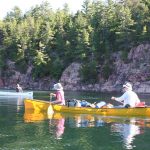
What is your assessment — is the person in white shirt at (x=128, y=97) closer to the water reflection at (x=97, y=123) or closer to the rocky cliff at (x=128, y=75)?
the water reflection at (x=97, y=123)

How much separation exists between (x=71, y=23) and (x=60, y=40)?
5.08 m

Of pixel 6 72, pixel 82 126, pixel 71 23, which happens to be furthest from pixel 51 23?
pixel 82 126

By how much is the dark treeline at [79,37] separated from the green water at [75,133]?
6200 centimetres

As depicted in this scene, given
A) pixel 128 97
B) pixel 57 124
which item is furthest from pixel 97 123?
pixel 128 97

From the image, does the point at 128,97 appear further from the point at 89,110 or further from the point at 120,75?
the point at 120,75

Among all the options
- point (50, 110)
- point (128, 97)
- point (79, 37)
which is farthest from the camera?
point (79, 37)

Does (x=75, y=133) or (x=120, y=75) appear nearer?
(x=75, y=133)

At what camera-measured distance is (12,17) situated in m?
144

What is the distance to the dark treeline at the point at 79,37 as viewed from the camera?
9475 centimetres

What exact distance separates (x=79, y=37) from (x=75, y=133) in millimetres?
79479

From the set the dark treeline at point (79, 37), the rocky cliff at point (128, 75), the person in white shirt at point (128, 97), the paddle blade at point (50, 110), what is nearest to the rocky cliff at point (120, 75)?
the rocky cliff at point (128, 75)

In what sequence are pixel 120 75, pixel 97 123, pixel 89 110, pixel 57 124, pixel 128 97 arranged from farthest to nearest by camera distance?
pixel 120 75, pixel 89 110, pixel 128 97, pixel 97 123, pixel 57 124

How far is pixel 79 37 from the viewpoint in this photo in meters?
102

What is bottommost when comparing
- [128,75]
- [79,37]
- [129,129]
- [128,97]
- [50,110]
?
[129,129]
